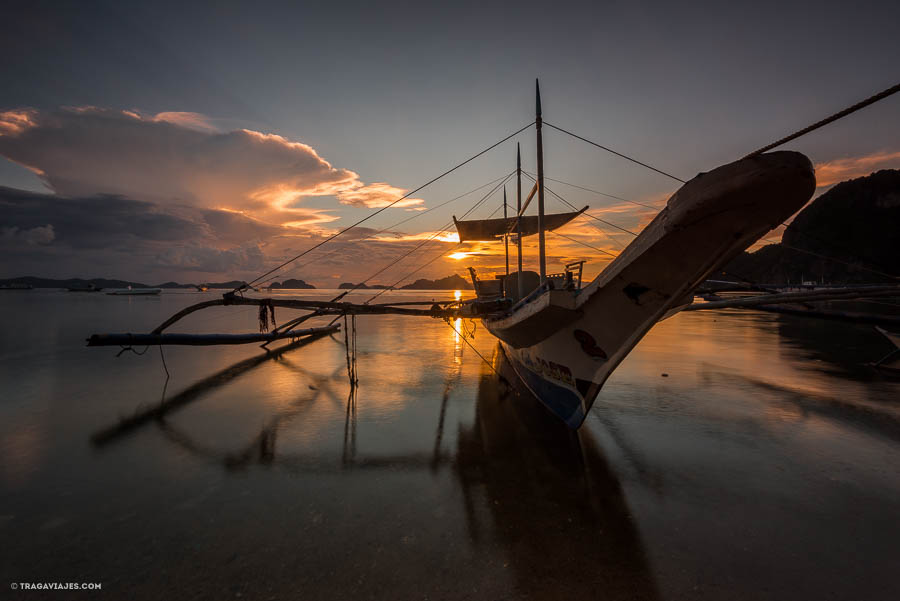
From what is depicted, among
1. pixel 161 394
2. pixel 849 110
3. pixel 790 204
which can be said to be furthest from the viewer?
pixel 161 394

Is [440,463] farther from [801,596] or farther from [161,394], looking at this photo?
[161,394]

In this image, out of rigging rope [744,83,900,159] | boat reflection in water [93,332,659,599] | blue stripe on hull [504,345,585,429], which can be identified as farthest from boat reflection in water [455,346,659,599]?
rigging rope [744,83,900,159]

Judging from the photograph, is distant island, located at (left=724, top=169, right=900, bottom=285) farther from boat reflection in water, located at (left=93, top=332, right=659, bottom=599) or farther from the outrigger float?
boat reflection in water, located at (left=93, top=332, right=659, bottom=599)

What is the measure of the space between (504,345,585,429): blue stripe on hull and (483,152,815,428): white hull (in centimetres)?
4

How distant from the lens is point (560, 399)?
8961 mm

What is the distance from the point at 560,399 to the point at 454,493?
427 centimetres

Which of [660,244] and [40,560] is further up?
[660,244]

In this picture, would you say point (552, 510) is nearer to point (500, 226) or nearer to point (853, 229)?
point (500, 226)

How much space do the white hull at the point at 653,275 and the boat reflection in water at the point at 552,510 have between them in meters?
1.26

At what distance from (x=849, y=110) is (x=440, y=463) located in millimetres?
7733

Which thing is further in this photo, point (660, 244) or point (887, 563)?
point (660, 244)

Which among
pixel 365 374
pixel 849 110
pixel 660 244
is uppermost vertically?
pixel 849 110

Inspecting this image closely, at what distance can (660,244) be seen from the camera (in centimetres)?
503

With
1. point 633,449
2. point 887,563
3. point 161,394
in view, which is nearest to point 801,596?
point 887,563
